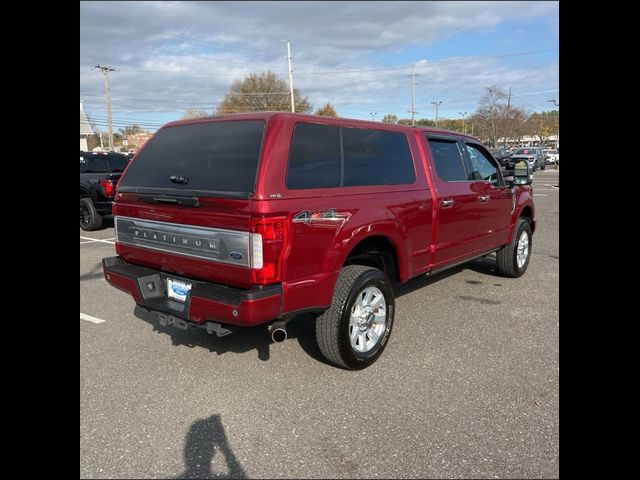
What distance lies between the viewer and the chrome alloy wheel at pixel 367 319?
3.70m

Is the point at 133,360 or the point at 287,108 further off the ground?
the point at 287,108

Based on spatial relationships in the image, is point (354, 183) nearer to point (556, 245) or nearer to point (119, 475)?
point (119, 475)

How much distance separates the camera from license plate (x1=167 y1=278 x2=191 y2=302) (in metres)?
3.39

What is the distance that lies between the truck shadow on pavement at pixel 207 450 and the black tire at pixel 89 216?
8770 mm

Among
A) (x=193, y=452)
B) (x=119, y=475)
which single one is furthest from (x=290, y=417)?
(x=119, y=475)

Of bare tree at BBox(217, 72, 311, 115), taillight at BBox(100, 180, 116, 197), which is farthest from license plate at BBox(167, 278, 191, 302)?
bare tree at BBox(217, 72, 311, 115)

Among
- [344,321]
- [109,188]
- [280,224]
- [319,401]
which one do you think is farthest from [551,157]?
[280,224]

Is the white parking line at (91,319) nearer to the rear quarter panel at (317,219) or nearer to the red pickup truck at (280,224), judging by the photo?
the red pickup truck at (280,224)

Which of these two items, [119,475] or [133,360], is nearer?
[119,475]

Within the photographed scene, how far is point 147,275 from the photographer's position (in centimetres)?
363

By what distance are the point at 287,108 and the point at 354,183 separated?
61.3 m

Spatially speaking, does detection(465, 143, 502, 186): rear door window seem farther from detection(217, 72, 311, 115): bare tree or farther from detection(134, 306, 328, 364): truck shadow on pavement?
detection(217, 72, 311, 115): bare tree

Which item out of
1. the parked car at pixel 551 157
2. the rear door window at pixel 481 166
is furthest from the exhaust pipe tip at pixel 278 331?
the parked car at pixel 551 157

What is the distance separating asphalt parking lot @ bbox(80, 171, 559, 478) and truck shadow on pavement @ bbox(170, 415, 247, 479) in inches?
0.4
